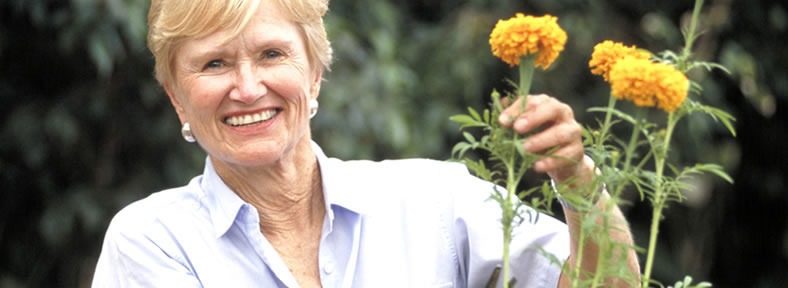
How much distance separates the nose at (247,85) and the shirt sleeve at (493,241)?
1.24 ft

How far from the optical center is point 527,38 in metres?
1.00

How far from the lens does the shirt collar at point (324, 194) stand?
159 cm

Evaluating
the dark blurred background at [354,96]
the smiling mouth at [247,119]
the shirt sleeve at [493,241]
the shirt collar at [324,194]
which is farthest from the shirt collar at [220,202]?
the dark blurred background at [354,96]

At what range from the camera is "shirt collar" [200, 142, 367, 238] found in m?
1.59

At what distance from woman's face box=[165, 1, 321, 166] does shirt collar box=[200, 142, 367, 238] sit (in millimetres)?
73

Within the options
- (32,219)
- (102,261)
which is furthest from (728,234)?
(102,261)

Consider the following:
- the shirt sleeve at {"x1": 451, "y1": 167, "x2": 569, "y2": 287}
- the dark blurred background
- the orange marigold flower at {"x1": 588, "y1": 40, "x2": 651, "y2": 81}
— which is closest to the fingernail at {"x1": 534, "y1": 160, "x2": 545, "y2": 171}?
the orange marigold flower at {"x1": 588, "y1": 40, "x2": 651, "y2": 81}

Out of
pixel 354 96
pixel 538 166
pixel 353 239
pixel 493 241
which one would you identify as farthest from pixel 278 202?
pixel 354 96

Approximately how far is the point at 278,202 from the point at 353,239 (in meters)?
0.14

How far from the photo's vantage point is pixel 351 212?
1.64m

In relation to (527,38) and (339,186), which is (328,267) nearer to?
(339,186)

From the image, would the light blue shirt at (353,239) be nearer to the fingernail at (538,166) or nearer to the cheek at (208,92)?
the cheek at (208,92)

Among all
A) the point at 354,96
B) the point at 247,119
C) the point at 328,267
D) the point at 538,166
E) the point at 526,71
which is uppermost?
the point at 526,71

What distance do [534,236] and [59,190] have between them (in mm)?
2200
